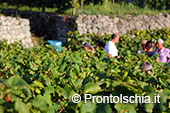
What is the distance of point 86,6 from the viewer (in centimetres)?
1199

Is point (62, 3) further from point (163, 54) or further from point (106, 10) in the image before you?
point (163, 54)

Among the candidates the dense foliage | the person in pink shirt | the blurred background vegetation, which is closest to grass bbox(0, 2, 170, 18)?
the blurred background vegetation

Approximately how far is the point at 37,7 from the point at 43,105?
522 inches

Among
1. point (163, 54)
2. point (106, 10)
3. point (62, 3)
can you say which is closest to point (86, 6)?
point (106, 10)

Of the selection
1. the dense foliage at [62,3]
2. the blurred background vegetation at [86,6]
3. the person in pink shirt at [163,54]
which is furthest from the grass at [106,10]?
the person in pink shirt at [163,54]

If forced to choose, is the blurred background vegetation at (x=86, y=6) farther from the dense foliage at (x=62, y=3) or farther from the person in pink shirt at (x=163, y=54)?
the person in pink shirt at (x=163, y=54)

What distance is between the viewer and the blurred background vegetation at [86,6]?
413 inches

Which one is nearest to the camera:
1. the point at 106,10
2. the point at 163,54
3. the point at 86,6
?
the point at 163,54

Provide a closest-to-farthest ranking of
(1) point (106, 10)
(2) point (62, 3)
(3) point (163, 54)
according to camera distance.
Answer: (3) point (163, 54) < (2) point (62, 3) < (1) point (106, 10)

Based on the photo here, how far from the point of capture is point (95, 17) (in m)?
9.62

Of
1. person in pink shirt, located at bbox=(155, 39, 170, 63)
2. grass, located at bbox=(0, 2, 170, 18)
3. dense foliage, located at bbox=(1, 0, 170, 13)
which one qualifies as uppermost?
dense foliage, located at bbox=(1, 0, 170, 13)

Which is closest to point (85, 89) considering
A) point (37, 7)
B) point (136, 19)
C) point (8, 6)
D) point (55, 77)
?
point (55, 77)

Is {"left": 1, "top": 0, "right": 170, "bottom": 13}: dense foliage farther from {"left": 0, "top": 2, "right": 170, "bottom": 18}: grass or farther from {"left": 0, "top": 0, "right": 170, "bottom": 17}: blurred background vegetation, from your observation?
{"left": 0, "top": 2, "right": 170, "bottom": 18}: grass

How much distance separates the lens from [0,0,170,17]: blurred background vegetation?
10500 mm
